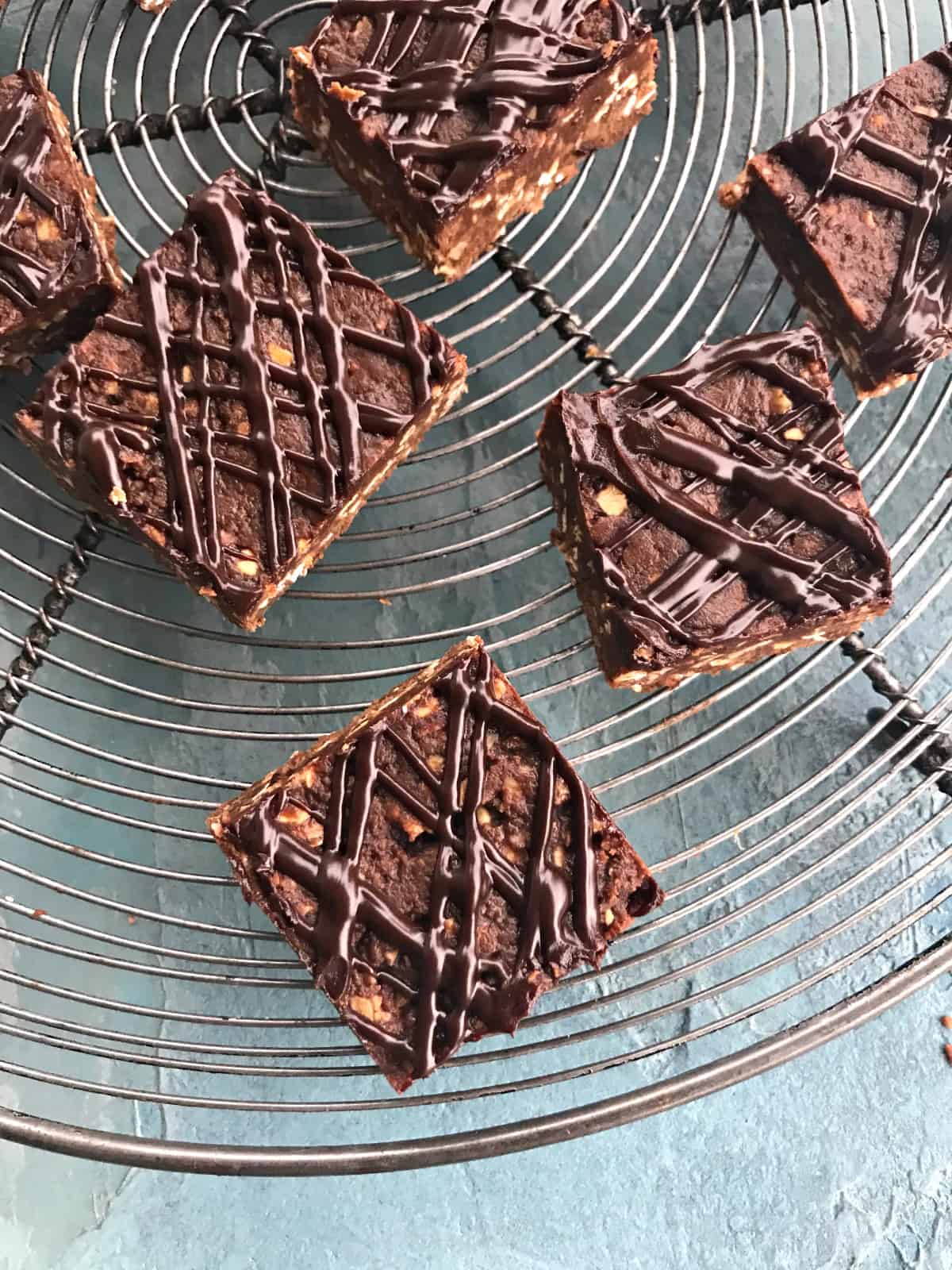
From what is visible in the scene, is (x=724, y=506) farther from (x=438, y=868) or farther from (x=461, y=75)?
(x=461, y=75)

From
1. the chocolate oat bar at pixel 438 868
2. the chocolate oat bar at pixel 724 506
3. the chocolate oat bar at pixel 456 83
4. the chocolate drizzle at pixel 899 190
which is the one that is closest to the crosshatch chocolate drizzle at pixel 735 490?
the chocolate oat bar at pixel 724 506

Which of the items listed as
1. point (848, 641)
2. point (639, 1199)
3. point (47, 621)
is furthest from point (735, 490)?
point (639, 1199)

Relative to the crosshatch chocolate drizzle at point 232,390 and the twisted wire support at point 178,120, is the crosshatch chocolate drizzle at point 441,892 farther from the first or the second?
the twisted wire support at point 178,120

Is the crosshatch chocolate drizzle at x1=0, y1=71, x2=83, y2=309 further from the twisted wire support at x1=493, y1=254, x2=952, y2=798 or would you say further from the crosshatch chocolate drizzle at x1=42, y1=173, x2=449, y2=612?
the twisted wire support at x1=493, y1=254, x2=952, y2=798

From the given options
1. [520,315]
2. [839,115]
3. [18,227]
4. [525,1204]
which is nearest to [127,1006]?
[525,1204]

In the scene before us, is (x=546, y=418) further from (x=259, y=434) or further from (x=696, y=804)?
(x=696, y=804)
